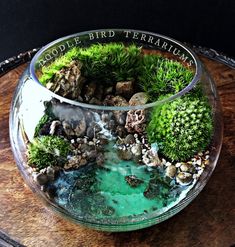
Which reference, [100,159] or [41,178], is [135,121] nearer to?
[100,159]

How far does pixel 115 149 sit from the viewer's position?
2.51ft

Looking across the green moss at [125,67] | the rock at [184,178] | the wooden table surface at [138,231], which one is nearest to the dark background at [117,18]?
the green moss at [125,67]

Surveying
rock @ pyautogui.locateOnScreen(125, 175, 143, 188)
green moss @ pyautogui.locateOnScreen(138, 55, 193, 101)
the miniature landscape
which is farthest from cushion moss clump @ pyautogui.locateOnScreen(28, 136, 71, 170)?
green moss @ pyautogui.locateOnScreen(138, 55, 193, 101)

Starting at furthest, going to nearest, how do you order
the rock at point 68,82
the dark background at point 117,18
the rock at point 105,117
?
the dark background at point 117,18 < the rock at point 68,82 < the rock at point 105,117

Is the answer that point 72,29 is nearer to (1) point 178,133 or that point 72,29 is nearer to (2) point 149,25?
(2) point 149,25

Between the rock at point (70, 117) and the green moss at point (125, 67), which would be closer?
the rock at point (70, 117)

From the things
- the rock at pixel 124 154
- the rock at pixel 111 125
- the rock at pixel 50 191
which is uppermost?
the rock at pixel 111 125

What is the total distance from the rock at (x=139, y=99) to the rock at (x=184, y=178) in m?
0.15

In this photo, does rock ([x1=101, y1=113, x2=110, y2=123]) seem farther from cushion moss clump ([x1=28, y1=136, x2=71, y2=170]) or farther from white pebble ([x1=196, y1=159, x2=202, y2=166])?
white pebble ([x1=196, y1=159, x2=202, y2=166])

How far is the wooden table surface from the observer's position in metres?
0.79

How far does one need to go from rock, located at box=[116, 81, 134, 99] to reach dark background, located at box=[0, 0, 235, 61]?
2.36 feet

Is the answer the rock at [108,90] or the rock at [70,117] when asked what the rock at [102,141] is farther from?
the rock at [108,90]

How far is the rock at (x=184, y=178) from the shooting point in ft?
2.66

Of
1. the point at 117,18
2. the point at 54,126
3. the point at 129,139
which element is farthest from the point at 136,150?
the point at 117,18
